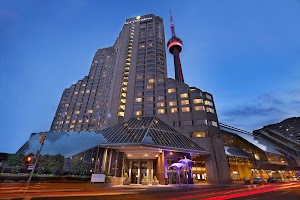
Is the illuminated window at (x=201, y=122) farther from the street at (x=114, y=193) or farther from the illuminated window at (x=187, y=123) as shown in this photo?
the street at (x=114, y=193)

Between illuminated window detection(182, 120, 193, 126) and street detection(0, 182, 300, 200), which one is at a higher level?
illuminated window detection(182, 120, 193, 126)

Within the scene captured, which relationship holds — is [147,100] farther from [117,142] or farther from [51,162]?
[51,162]

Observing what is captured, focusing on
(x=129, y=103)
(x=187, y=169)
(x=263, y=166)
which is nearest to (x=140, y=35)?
(x=129, y=103)

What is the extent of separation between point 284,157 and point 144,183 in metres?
81.1

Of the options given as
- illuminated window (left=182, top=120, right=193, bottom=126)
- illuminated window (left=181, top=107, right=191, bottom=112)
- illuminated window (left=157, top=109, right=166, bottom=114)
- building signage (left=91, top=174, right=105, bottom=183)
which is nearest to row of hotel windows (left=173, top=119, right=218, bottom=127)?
illuminated window (left=182, top=120, right=193, bottom=126)

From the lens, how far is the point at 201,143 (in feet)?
162

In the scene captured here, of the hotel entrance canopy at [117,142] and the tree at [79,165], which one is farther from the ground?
the hotel entrance canopy at [117,142]

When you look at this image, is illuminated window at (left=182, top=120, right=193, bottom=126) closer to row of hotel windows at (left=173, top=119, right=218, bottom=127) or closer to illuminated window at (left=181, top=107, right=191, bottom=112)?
row of hotel windows at (left=173, top=119, right=218, bottom=127)

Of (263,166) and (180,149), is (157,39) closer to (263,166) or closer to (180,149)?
(180,149)

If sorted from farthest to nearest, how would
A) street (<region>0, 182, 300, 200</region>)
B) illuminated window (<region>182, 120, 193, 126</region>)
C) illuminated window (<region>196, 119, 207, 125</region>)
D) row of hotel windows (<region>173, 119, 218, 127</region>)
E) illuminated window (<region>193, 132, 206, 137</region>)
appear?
illuminated window (<region>182, 120, 193, 126</region>) → row of hotel windows (<region>173, 119, 218, 127</region>) → illuminated window (<region>196, 119, 207, 125</region>) → illuminated window (<region>193, 132, 206, 137</region>) → street (<region>0, 182, 300, 200</region>)

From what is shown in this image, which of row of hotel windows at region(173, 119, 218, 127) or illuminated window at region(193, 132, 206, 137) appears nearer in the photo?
illuminated window at region(193, 132, 206, 137)

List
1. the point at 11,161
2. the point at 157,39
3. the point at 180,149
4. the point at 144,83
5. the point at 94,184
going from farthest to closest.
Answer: the point at 157,39, the point at 144,83, the point at 180,149, the point at 11,161, the point at 94,184

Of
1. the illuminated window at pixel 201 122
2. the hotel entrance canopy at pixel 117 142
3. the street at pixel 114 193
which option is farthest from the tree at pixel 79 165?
the illuminated window at pixel 201 122

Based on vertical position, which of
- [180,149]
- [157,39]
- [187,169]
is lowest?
[187,169]
